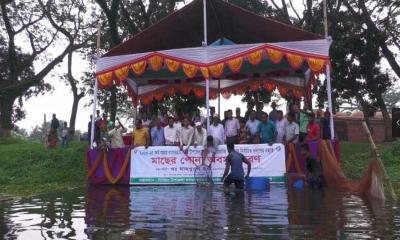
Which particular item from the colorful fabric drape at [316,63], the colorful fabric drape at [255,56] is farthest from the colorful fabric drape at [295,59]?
the colorful fabric drape at [255,56]

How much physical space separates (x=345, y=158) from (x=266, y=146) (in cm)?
804

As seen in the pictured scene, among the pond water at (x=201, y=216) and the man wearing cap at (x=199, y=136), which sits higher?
the man wearing cap at (x=199, y=136)

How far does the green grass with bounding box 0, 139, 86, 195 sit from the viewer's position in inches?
701

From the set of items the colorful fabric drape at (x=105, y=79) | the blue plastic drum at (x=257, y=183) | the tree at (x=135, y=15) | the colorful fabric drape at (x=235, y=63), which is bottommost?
the blue plastic drum at (x=257, y=183)

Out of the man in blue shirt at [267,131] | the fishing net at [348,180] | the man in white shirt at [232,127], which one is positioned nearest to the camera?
the fishing net at [348,180]

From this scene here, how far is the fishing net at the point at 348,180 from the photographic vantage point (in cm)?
1230

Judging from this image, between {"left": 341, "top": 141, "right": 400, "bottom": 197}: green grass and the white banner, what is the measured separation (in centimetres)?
363

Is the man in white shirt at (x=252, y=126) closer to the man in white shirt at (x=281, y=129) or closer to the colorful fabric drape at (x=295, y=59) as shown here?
the man in white shirt at (x=281, y=129)

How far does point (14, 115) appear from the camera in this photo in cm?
4212

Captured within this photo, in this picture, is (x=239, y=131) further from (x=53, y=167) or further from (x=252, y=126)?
(x=53, y=167)

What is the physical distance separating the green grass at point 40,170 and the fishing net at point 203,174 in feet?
14.3

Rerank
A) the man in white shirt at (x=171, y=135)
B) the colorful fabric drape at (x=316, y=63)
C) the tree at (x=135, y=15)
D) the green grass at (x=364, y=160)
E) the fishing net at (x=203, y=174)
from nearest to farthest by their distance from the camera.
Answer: the colorful fabric drape at (x=316, y=63), the fishing net at (x=203, y=174), the man in white shirt at (x=171, y=135), the green grass at (x=364, y=160), the tree at (x=135, y=15)

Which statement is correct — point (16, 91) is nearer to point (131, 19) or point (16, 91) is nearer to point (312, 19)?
point (131, 19)

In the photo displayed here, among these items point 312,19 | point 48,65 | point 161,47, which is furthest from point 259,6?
point 48,65
